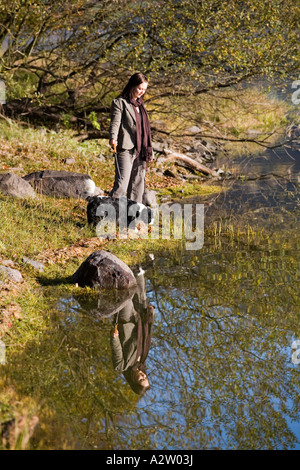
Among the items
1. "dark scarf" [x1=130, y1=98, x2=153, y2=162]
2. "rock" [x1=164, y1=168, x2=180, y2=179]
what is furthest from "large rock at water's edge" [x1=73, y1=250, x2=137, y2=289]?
"rock" [x1=164, y1=168, x2=180, y2=179]

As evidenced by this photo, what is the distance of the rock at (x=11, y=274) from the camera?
6.70 metres

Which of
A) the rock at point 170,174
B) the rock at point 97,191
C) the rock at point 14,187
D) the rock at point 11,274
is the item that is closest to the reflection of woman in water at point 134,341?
the rock at point 11,274

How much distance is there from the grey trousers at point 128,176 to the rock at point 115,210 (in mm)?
164

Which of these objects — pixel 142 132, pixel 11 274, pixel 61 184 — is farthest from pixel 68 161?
pixel 11 274

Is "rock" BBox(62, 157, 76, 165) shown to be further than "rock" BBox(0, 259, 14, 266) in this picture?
Yes

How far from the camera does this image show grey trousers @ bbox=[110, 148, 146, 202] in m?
9.25

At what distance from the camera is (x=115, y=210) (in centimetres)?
930

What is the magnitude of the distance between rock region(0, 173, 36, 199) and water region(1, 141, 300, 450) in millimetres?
3180

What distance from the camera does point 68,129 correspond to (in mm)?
16125

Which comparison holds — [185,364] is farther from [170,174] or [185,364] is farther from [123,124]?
[170,174]

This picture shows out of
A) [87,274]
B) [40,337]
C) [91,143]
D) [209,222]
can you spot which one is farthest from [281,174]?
[40,337]

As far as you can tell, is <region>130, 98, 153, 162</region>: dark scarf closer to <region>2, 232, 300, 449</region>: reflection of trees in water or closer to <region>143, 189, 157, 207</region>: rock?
<region>143, 189, 157, 207</region>: rock

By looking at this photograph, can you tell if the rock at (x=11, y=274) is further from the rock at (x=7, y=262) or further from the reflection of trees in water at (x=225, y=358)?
the reflection of trees in water at (x=225, y=358)

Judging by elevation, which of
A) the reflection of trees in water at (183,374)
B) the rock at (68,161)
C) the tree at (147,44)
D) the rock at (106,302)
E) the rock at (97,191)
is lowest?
the reflection of trees in water at (183,374)
